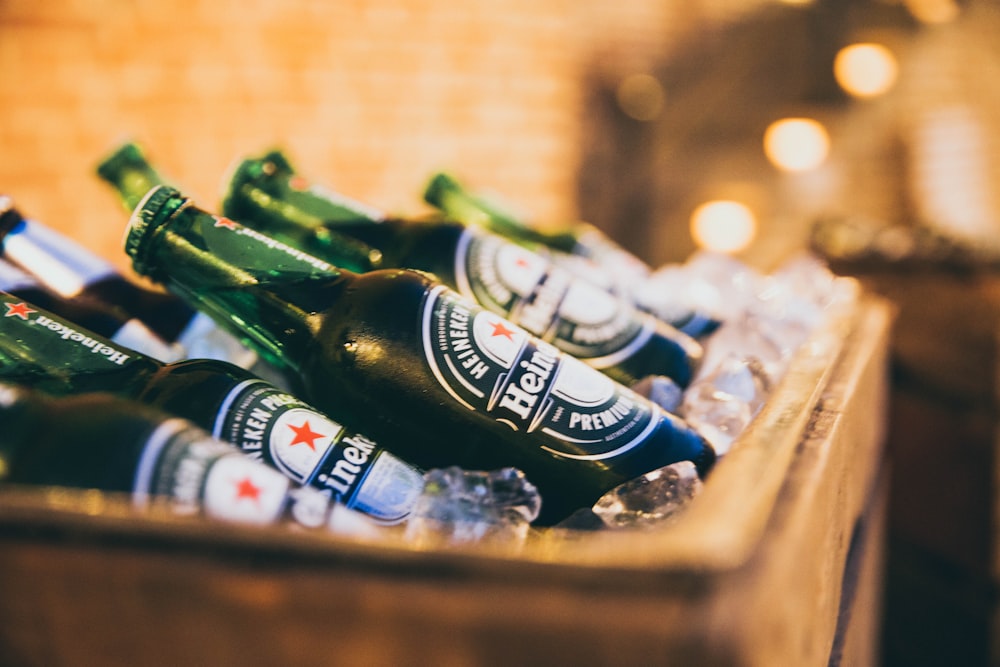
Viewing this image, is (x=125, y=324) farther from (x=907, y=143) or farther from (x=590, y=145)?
(x=907, y=143)

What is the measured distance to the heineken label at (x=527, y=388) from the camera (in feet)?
1.97

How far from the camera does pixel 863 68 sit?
3.47m

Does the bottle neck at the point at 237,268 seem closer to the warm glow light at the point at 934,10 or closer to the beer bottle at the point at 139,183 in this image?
the beer bottle at the point at 139,183

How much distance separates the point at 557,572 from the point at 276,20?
2829 millimetres

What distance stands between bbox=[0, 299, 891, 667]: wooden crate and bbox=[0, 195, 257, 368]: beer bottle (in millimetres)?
406

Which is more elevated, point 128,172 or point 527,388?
point 128,172

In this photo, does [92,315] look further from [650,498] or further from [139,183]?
[650,498]

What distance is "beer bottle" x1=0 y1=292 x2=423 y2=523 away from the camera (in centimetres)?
57

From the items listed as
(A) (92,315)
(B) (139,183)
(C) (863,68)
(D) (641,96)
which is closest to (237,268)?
(A) (92,315)

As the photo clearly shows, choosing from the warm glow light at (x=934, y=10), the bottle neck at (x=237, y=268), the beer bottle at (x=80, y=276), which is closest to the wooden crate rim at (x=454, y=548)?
the bottle neck at (x=237, y=268)

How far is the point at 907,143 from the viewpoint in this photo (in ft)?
11.9

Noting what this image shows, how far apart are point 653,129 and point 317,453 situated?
3.16m

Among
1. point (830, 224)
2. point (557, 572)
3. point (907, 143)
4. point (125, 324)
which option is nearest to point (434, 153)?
point (830, 224)

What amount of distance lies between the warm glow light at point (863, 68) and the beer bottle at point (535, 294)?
323 centimetres
